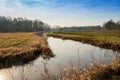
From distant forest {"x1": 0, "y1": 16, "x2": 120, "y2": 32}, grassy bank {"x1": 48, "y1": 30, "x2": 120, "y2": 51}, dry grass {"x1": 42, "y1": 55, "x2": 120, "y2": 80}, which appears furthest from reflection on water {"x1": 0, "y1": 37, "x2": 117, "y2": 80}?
distant forest {"x1": 0, "y1": 16, "x2": 120, "y2": 32}

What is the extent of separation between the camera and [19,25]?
126 meters

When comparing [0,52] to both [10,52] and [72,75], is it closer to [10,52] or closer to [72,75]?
[10,52]

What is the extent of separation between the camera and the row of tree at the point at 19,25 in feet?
351

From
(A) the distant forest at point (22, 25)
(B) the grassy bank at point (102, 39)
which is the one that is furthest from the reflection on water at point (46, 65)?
(A) the distant forest at point (22, 25)

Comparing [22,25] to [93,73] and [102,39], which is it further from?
[93,73]

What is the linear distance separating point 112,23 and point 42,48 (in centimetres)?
9580

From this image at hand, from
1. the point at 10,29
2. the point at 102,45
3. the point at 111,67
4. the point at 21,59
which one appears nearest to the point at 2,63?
the point at 21,59

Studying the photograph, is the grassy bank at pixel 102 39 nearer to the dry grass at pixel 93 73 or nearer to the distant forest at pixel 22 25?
the dry grass at pixel 93 73

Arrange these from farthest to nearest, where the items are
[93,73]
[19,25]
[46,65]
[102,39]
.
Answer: [19,25]
[102,39]
[46,65]
[93,73]

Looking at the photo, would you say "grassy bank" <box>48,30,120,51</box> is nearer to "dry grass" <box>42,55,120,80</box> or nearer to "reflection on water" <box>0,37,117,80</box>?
"reflection on water" <box>0,37,117,80</box>

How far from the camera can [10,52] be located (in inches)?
811

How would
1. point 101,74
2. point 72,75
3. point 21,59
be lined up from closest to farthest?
point 72,75 < point 101,74 < point 21,59

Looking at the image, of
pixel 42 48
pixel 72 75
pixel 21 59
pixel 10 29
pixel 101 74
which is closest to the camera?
pixel 72 75

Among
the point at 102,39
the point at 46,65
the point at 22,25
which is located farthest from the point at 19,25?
the point at 46,65
